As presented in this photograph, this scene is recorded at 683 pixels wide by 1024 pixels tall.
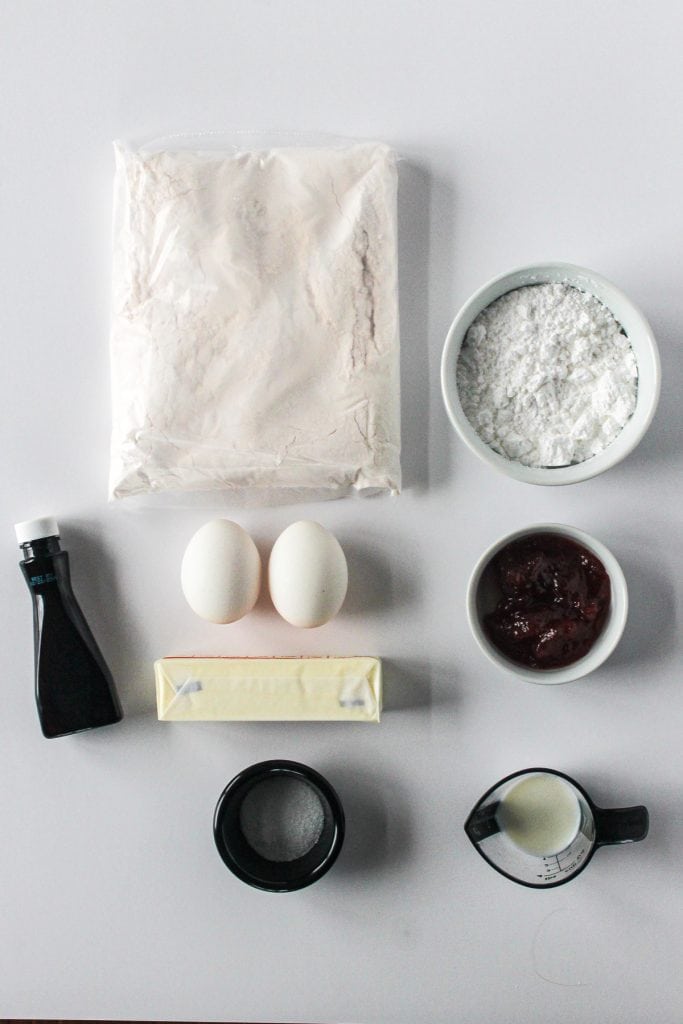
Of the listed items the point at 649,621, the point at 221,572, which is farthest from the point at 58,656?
the point at 649,621

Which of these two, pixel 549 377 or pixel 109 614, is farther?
pixel 109 614

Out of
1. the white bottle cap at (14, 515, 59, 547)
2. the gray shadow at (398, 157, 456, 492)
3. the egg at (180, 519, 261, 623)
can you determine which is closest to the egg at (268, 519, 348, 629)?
the egg at (180, 519, 261, 623)

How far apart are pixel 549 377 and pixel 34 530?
1.80 feet

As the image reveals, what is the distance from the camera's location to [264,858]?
885 mm

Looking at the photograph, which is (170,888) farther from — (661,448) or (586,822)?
(661,448)

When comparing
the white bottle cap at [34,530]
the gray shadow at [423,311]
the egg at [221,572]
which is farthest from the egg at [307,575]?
the white bottle cap at [34,530]

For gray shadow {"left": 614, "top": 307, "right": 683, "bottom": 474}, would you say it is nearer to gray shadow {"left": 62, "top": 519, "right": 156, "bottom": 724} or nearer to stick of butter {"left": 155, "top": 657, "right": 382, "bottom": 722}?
stick of butter {"left": 155, "top": 657, "right": 382, "bottom": 722}

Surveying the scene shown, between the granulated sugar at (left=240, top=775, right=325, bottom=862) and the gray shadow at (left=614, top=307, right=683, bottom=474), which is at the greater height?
the gray shadow at (left=614, top=307, right=683, bottom=474)

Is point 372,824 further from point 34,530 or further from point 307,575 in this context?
point 34,530

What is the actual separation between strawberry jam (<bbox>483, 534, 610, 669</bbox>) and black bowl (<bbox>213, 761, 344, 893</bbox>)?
233 millimetres

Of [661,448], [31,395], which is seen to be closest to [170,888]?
[31,395]

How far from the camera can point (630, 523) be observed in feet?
3.01

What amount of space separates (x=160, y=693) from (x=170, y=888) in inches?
8.9

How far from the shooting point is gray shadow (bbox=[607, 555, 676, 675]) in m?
0.92
